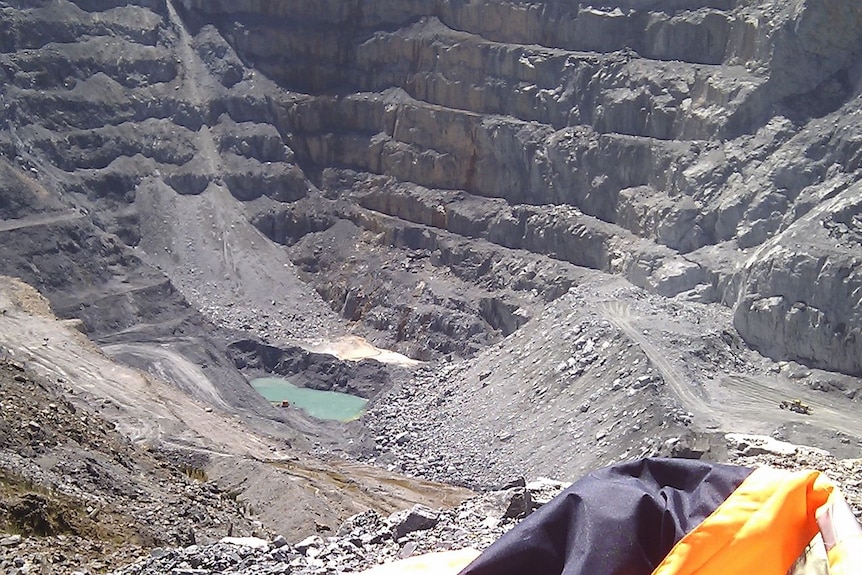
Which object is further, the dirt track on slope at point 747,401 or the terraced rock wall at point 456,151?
the terraced rock wall at point 456,151

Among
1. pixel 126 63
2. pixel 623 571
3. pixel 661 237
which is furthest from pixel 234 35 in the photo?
pixel 623 571

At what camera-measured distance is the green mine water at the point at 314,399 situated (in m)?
33.7

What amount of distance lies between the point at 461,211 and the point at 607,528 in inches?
1441

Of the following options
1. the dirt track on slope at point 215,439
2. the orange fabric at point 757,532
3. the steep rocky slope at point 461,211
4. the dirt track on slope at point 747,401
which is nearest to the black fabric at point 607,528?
the orange fabric at point 757,532

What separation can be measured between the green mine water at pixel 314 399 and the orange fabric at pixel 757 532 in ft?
98.3

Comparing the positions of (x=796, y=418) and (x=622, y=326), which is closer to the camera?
(x=796, y=418)

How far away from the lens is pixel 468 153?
133 feet

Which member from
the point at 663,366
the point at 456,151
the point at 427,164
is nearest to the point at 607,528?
the point at 663,366

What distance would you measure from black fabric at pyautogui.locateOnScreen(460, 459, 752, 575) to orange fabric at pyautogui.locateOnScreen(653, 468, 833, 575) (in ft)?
0.44

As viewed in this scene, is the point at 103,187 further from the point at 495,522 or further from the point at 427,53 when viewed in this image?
the point at 495,522

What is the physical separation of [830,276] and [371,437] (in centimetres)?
1334

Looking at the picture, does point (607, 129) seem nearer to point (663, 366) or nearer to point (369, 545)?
point (663, 366)

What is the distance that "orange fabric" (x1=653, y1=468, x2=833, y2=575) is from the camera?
11.1 ft

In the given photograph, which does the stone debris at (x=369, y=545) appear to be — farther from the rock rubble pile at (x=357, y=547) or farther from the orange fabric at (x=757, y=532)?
the orange fabric at (x=757, y=532)
